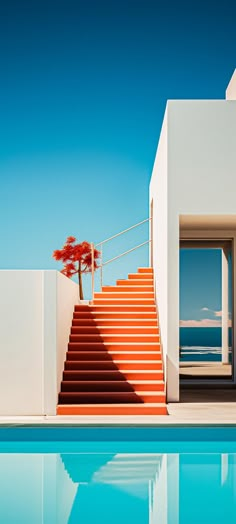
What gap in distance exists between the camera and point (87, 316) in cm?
1491

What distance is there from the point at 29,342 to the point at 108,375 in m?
1.89

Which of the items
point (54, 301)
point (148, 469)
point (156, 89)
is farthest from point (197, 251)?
point (156, 89)

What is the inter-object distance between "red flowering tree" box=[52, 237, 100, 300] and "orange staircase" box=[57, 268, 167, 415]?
1189 cm

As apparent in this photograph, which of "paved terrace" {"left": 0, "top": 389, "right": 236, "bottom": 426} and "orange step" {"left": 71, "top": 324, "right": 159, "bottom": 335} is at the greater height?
"orange step" {"left": 71, "top": 324, "right": 159, "bottom": 335}

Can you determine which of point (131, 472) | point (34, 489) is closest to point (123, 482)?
point (131, 472)

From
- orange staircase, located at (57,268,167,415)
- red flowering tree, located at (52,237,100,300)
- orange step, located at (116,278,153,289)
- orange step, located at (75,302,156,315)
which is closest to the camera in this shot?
orange staircase, located at (57,268,167,415)

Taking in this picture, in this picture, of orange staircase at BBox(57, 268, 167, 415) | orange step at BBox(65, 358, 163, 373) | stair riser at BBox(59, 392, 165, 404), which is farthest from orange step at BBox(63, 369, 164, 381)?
stair riser at BBox(59, 392, 165, 404)

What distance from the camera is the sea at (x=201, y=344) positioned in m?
15.3

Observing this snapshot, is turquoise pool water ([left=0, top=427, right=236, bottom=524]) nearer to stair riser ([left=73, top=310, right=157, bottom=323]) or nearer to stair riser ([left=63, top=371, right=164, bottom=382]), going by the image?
stair riser ([left=63, top=371, right=164, bottom=382])

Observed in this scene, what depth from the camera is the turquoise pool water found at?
7.12 meters

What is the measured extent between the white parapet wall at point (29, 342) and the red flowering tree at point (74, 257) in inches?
638

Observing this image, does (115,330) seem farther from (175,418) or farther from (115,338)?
(175,418)

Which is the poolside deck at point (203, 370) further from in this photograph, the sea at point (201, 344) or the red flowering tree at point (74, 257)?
the red flowering tree at point (74, 257)

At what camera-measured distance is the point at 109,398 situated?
476 inches
